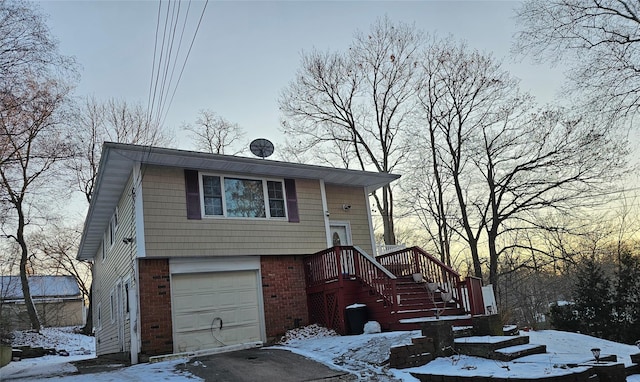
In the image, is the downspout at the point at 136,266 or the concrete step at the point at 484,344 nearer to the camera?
the concrete step at the point at 484,344

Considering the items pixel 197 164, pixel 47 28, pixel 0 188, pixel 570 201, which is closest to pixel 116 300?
pixel 197 164

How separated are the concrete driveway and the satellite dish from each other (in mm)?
5578

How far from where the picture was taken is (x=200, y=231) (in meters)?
10.4

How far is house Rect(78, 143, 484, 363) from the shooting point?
974 centimetres

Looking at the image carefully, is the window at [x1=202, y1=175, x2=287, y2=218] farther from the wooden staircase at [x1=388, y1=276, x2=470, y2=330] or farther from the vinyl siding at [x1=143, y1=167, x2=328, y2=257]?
the wooden staircase at [x1=388, y1=276, x2=470, y2=330]

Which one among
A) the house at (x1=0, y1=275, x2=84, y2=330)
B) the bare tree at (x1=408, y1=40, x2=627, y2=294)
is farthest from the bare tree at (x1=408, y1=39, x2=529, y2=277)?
the house at (x1=0, y1=275, x2=84, y2=330)

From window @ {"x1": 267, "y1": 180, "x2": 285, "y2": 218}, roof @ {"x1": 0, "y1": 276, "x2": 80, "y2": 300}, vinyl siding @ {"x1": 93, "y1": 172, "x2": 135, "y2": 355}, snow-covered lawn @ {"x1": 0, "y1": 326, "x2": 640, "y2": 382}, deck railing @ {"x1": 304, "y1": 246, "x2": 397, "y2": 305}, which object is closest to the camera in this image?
snow-covered lawn @ {"x1": 0, "y1": 326, "x2": 640, "y2": 382}

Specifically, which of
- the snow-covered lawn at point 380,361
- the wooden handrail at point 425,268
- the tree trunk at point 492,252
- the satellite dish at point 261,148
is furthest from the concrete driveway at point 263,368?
the tree trunk at point 492,252

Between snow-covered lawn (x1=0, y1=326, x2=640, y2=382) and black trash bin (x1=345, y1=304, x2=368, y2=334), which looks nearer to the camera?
snow-covered lawn (x1=0, y1=326, x2=640, y2=382)

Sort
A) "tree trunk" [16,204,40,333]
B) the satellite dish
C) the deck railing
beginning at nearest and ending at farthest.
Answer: the deck railing
the satellite dish
"tree trunk" [16,204,40,333]

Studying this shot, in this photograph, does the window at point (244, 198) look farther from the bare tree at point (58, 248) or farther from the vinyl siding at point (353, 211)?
the bare tree at point (58, 248)

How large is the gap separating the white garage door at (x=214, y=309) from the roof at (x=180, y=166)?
248 centimetres

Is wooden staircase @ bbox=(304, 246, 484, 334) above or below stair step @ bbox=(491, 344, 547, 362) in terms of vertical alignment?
above

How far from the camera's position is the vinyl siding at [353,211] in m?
13.2
